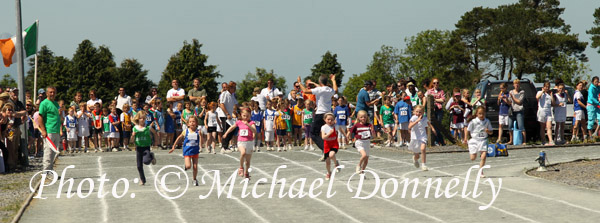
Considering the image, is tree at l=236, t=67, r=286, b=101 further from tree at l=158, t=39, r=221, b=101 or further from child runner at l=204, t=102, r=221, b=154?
child runner at l=204, t=102, r=221, b=154

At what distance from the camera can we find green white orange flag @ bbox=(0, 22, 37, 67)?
23.7 meters

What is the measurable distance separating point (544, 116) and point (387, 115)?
4255 mm

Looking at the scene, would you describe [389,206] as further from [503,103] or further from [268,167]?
[503,103]

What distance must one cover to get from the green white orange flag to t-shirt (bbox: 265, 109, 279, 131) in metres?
6.67

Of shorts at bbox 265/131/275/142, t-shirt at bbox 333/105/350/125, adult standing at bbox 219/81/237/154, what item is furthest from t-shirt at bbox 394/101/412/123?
adult standing at bbox 219/81/237/154

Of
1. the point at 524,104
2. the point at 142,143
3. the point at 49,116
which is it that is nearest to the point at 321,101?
the point at 142,143

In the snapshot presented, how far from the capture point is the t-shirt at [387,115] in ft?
80.8

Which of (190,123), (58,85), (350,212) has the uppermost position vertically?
(58,85)

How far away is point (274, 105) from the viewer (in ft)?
81.2

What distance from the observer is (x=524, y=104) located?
24.9 meters

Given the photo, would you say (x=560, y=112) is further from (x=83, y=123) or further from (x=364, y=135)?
(x=83, y=123)

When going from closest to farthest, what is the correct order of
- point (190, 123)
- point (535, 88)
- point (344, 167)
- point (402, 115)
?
point (190, 123)
point (344, 167)
point (402, 115)
point (535, 88)

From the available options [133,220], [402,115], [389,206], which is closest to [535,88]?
[402,115]

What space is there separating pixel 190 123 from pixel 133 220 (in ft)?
16.1
